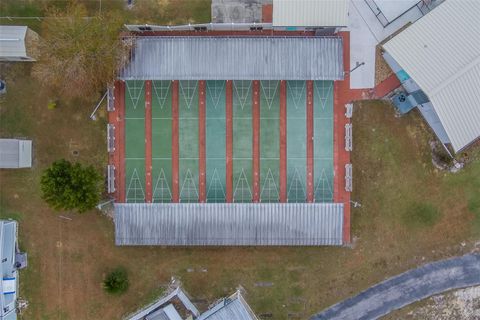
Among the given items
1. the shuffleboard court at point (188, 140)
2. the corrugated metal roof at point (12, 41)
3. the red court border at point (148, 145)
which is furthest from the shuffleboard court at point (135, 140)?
the corrugated metal roof at point (12, 41)

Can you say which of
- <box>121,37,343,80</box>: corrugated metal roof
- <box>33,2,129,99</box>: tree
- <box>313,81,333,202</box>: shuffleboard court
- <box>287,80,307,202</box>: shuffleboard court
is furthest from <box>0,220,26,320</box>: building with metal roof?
<box>313,81,333,202</box>: shuffleboard court

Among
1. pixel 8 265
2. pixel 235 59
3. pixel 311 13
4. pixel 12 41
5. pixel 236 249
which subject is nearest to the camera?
pixel 311 13

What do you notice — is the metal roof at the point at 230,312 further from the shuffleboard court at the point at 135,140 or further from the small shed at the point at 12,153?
the small shed at the point at 12,153

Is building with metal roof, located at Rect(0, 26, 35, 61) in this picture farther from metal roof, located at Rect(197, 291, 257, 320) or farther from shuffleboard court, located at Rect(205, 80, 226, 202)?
metal roof, located at Rect(197, 291, 257, 320)

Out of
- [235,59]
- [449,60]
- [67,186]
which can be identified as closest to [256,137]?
[235,59]

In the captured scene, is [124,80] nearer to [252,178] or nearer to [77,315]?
[252,178]

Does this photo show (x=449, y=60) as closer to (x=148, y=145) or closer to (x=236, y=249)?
(x=236, y=249)

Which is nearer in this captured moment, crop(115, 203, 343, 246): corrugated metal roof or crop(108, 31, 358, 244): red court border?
crop(115, 203, 343, 246): corrugated metal roof

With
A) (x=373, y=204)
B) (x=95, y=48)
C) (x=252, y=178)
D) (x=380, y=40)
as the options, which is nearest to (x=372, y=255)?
(x=373, y=204)
